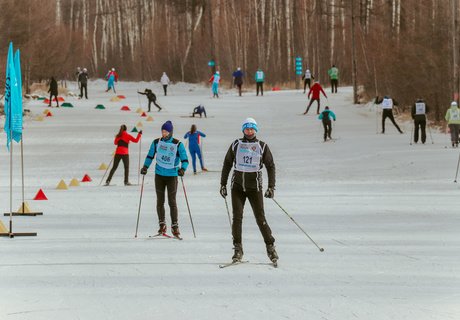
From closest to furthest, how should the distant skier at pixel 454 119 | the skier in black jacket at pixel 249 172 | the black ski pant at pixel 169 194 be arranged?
the skier in black jacket at pixel 249 172, the black ski pant at pixel 169 194, the distant skier at pixel 454 119

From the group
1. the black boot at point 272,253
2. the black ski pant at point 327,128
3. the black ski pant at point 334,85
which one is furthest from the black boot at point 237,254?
the black ski pant at point 334,85

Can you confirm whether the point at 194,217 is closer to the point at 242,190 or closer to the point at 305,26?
the point at 242,190

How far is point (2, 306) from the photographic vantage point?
30.9ft

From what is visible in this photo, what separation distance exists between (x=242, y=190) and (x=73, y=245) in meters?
3.01

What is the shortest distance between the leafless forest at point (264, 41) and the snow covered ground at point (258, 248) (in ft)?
33.3

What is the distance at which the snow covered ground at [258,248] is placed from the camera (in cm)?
943

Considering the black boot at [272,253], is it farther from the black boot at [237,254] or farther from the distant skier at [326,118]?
the distant skier at [326,118]

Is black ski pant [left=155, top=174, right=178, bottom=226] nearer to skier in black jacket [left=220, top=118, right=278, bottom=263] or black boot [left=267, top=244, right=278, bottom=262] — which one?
skier in black jacket [left=220, top=118, right=278, bottom=263]

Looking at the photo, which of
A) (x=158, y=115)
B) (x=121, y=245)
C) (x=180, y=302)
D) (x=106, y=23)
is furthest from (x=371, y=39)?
(x=106, y=23)

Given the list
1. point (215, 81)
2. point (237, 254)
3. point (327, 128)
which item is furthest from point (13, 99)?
point (215, 81)

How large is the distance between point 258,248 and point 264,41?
7257 cm

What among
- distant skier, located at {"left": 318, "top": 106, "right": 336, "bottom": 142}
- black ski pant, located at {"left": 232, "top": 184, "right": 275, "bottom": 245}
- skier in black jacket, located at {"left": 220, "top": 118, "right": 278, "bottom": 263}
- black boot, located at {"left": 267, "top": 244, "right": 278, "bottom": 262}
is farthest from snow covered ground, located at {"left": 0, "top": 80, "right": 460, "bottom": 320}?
distant skier, located at {"left": 318, "top": 106, "right": 336, "bottom": 142}

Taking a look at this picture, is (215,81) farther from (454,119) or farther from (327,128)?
(454,119)

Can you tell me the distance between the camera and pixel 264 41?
84.9 metres
